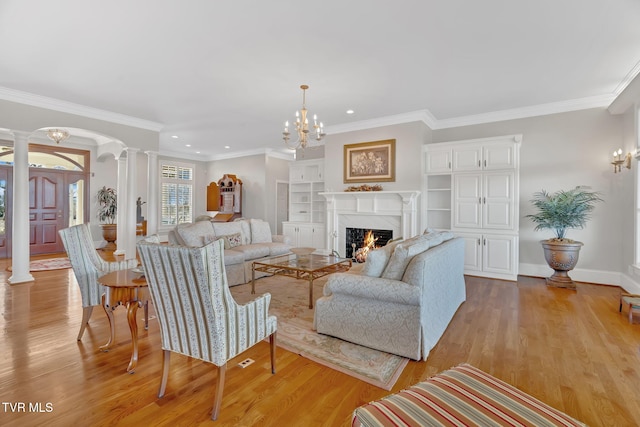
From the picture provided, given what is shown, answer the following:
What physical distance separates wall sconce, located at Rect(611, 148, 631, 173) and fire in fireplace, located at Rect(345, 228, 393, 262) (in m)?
3.46

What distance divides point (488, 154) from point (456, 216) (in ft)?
3.76

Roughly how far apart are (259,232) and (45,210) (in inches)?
225

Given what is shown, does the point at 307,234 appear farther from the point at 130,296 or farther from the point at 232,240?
the point at 130,296

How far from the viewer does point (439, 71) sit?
3.86 metres

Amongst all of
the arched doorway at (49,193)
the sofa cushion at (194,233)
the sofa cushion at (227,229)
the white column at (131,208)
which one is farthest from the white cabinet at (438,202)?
the arched doorway at (49,193)

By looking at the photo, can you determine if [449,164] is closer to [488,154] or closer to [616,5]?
[488,154]

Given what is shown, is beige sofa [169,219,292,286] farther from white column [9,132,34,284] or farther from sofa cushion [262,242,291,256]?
white column [9,132,34,284]

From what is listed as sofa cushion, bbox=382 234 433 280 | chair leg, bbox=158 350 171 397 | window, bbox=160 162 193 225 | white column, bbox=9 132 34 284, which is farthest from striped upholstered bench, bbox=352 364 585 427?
window, bbox=160 162 193 225

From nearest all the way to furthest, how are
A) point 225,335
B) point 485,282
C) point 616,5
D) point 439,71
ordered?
1. point 225,335
2. point 616,5
3. point 439,71
4. point 485,282

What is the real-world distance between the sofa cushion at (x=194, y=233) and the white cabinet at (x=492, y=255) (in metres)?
4.07

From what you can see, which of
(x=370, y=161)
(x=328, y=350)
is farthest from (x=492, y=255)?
(x=328, y=350)

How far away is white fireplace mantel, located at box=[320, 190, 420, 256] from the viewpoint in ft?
18.4

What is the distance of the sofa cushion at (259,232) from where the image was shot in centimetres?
574

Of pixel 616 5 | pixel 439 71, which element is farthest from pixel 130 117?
pixel 616 5
